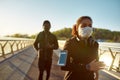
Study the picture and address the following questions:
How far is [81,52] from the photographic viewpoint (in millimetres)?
3213

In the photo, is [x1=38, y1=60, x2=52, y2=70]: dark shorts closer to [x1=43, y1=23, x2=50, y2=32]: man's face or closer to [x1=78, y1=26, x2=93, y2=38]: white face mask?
[x1=43, y1=23, x2=50, y2=32]: man's face

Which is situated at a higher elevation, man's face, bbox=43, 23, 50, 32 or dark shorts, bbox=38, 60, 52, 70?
man's face, bbox=43, 23, 50, 32

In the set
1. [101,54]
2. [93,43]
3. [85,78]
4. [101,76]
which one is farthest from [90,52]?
[101,54]

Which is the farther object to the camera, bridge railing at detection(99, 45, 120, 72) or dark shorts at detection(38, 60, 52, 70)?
bridge railing at detection(99, 45, 120, 72)

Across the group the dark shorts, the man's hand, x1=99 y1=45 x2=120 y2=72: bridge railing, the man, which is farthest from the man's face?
x1=99 y1=45 x2=120 y2=72: bridge railing

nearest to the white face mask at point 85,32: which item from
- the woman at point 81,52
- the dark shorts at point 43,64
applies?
the woman at point 81,52

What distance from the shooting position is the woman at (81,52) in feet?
10.3

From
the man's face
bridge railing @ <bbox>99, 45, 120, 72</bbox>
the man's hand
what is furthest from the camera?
bridge railing @ <bbox>99, 45, 120, 72</bbox>

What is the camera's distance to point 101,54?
12688 mm

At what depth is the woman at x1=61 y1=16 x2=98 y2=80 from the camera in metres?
3.13

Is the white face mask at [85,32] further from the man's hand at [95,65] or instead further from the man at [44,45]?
the man at [44,45]

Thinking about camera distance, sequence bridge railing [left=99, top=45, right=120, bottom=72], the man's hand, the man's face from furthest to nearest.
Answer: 1. bridge railing [left=99, top=45, right=120, bottom=72]
2. the man's face
3. the man's hand

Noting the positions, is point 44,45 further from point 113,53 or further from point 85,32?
point 113,53

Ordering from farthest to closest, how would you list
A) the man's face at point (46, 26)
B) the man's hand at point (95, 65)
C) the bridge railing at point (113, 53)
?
the bridge railing at point (113, 53)
the man's face at point (46, 26)
the man's hand at point (95, 65)
